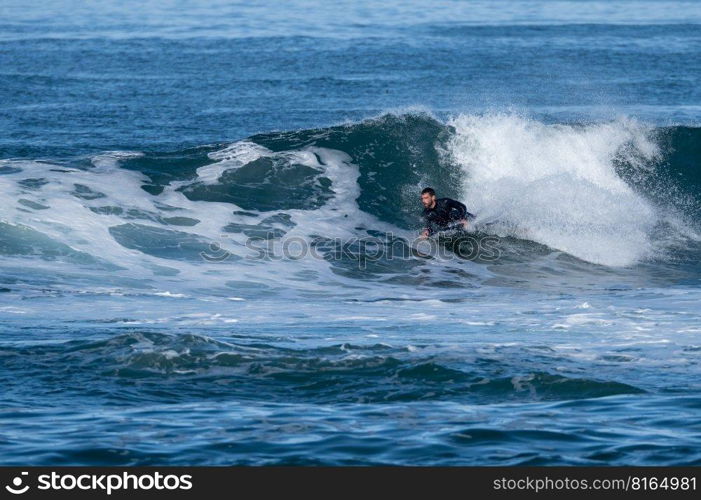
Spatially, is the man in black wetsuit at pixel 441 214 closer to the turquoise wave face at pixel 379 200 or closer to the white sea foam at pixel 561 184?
the turquoise wave face at pixel 379 200

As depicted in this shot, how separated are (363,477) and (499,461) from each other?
3.16 feet

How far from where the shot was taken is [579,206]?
1919 cm

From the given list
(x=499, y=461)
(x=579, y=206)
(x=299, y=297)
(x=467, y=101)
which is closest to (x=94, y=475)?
(x=499, y=461)

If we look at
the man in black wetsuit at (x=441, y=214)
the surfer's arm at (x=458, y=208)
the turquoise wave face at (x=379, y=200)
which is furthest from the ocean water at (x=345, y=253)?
the surfer's arm at (x=458, y=208)

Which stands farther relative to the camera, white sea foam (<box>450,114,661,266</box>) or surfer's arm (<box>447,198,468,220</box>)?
white sea foam (<box>450,114,661,266</box>)

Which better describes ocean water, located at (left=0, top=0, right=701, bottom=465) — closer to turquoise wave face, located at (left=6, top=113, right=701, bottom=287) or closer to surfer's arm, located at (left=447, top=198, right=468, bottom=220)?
turquoise wave face, located at (left=6, top=113, right=701, bottom=287)

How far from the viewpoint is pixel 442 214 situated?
17844 millimetres

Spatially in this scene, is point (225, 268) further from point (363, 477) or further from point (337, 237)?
point (363, 477)

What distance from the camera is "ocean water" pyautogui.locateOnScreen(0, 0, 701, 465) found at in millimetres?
8766

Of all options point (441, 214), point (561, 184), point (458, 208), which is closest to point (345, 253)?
point (441, 214)

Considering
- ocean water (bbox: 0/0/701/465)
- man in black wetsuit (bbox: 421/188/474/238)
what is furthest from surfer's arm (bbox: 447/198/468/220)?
ocean water (bbox: 0/0/701/465)

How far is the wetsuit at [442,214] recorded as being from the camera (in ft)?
58.3

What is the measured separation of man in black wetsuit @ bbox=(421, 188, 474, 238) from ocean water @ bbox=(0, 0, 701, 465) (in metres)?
0.23

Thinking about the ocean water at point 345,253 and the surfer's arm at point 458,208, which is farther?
the surfer's arm at point 458,208
